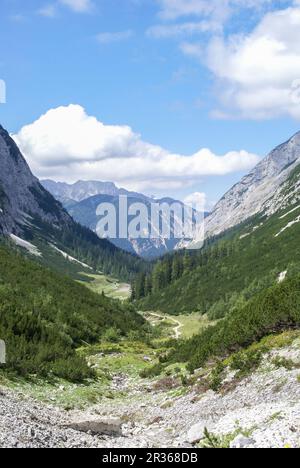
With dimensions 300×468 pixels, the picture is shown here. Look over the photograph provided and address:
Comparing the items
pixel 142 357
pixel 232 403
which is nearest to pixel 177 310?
pixel 142 357

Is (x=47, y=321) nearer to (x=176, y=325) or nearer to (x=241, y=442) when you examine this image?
(x=241, y=442)

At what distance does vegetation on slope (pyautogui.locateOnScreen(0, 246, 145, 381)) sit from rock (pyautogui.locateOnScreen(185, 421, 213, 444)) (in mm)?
14406

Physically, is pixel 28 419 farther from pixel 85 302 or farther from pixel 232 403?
pixel 85 302

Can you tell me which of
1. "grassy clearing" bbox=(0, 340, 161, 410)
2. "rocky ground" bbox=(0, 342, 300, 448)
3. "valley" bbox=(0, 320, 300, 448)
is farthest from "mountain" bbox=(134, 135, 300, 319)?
"rocky ground" bbox=(0, 342, 300, 448)

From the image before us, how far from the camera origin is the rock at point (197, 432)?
1546 centimetres

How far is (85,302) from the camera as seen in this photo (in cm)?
6431

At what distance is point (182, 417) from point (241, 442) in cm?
656

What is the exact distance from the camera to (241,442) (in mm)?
13352

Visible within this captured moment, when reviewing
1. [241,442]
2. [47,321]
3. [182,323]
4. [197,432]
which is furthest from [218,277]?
[241,442]

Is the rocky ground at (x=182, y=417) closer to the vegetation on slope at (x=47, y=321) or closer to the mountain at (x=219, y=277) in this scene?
the vegetation on slope at (x=47, y=321)

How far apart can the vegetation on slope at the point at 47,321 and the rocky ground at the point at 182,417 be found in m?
5.91

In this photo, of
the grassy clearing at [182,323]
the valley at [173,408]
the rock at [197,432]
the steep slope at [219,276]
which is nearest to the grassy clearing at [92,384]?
the valley at [173,408]

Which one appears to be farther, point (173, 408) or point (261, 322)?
point (261, 322)

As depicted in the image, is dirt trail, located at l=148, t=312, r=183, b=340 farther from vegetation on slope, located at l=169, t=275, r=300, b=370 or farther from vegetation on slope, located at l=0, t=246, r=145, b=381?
vegetation on slope, located at l=169, t=275, r=300, b=370
